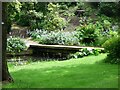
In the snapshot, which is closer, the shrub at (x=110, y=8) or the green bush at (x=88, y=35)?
the shrub at (x=110, y=8)

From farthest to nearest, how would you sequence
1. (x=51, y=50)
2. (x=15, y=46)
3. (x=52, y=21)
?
(x=52, y=21)
(x=15, y=46)
(x=51, y=50)

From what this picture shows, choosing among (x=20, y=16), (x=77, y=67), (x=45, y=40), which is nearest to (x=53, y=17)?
(x=20, y=16)

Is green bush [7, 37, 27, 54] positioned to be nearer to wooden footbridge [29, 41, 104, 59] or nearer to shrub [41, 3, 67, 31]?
wooden footbridge [29, 41, 104, 59]

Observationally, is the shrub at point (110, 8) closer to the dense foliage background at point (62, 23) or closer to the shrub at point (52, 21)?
the dense foliage background at point (62, 23)

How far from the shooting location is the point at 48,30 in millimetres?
23500

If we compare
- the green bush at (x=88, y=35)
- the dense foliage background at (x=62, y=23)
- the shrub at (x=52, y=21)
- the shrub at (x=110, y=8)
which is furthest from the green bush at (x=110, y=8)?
the shrub at (x=52, y=21)

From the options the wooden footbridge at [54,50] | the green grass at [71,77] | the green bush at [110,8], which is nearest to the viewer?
the green grass at [71,77]

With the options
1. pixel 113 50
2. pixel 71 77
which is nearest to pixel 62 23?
pixel 113 50

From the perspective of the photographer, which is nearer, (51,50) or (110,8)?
(110,8)

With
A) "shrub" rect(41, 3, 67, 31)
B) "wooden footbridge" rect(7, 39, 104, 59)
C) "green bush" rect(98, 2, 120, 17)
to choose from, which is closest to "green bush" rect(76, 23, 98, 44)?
"wooden footbridge" rect(7, 39, 104, 59)

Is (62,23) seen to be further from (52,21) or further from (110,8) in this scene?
(110,8)

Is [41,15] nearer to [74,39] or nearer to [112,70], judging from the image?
[74,39]

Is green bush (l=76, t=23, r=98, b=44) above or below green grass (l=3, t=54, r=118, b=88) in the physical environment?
above

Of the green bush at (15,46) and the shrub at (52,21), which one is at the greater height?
the shrub at (52,21)
